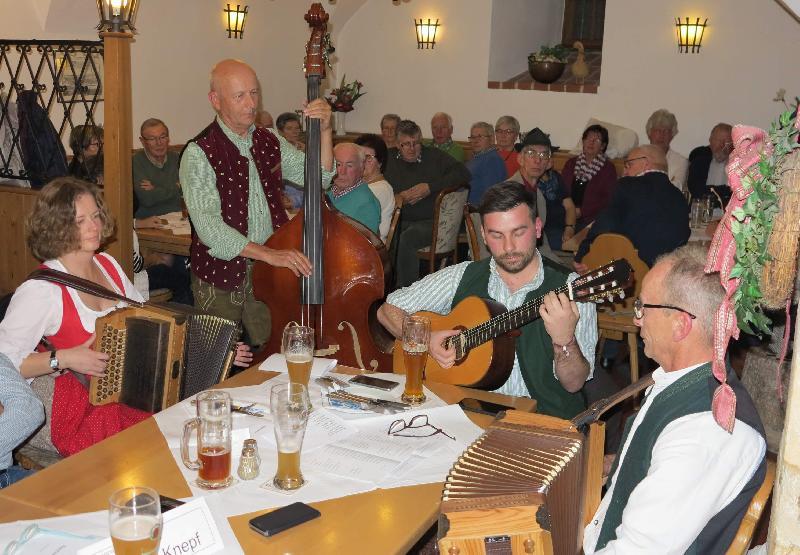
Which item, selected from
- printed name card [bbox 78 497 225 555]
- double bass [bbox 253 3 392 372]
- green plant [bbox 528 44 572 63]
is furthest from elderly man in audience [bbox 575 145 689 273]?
green plant [bbox 528 44 572 63]

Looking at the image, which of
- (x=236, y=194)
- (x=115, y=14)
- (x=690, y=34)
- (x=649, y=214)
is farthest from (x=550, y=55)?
(x=236, y=194)

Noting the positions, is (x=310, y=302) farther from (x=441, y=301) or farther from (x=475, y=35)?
(x=475, y=35)

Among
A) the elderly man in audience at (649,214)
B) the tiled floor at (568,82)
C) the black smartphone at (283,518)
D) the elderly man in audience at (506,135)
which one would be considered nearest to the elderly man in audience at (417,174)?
the elderly man in audience at (506,135)

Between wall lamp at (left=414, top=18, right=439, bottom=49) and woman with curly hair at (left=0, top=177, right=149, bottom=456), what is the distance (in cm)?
729

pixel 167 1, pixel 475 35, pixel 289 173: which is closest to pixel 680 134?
pixel 475 35

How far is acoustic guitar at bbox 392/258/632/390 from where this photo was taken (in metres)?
2.56

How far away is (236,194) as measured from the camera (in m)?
3.63

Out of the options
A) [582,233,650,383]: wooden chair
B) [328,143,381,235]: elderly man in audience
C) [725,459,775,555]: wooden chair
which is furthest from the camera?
[328,143,381,235]: elderly man in audience

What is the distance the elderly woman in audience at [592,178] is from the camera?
275 inches

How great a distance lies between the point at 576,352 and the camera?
2645 mm

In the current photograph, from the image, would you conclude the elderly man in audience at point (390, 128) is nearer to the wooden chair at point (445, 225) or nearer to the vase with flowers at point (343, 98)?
the vase with flowers at point (343, 98)

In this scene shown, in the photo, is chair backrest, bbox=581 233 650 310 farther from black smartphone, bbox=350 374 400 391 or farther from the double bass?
black smartphone, bbox=350 374 400 391

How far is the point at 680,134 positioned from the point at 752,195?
7.88 m

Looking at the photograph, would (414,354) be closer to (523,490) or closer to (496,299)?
(496,299)
